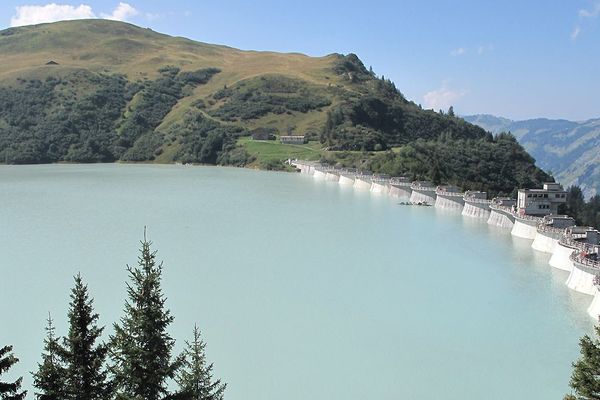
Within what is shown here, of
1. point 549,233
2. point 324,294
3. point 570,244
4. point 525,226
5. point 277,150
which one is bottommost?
point 324,294

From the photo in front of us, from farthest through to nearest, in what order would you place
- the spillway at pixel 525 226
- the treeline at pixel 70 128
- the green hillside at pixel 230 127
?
the treeline at pixel 70 128 → the green hillside at pixel 230 127 → the spillway at pixel 525 226

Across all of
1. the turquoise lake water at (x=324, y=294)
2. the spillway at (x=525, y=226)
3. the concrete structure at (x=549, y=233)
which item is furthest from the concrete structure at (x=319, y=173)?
the concrete structure at (x=549, y=233)

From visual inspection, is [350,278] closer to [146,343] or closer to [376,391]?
[376,391]

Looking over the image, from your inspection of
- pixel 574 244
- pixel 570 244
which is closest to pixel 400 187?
pixel 570 244

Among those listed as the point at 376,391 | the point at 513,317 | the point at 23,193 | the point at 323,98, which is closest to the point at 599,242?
the point at 513,317

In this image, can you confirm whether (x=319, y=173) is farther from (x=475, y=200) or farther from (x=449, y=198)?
(x=475, y=200)

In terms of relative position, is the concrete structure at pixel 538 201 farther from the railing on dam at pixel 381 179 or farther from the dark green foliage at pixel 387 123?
the dark green foliage at pixel 387 123

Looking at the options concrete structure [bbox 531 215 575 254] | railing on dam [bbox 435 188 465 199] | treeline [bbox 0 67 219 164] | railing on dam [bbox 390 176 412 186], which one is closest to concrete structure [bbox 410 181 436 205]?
railing on dam [bbox 435 188 465 199]
